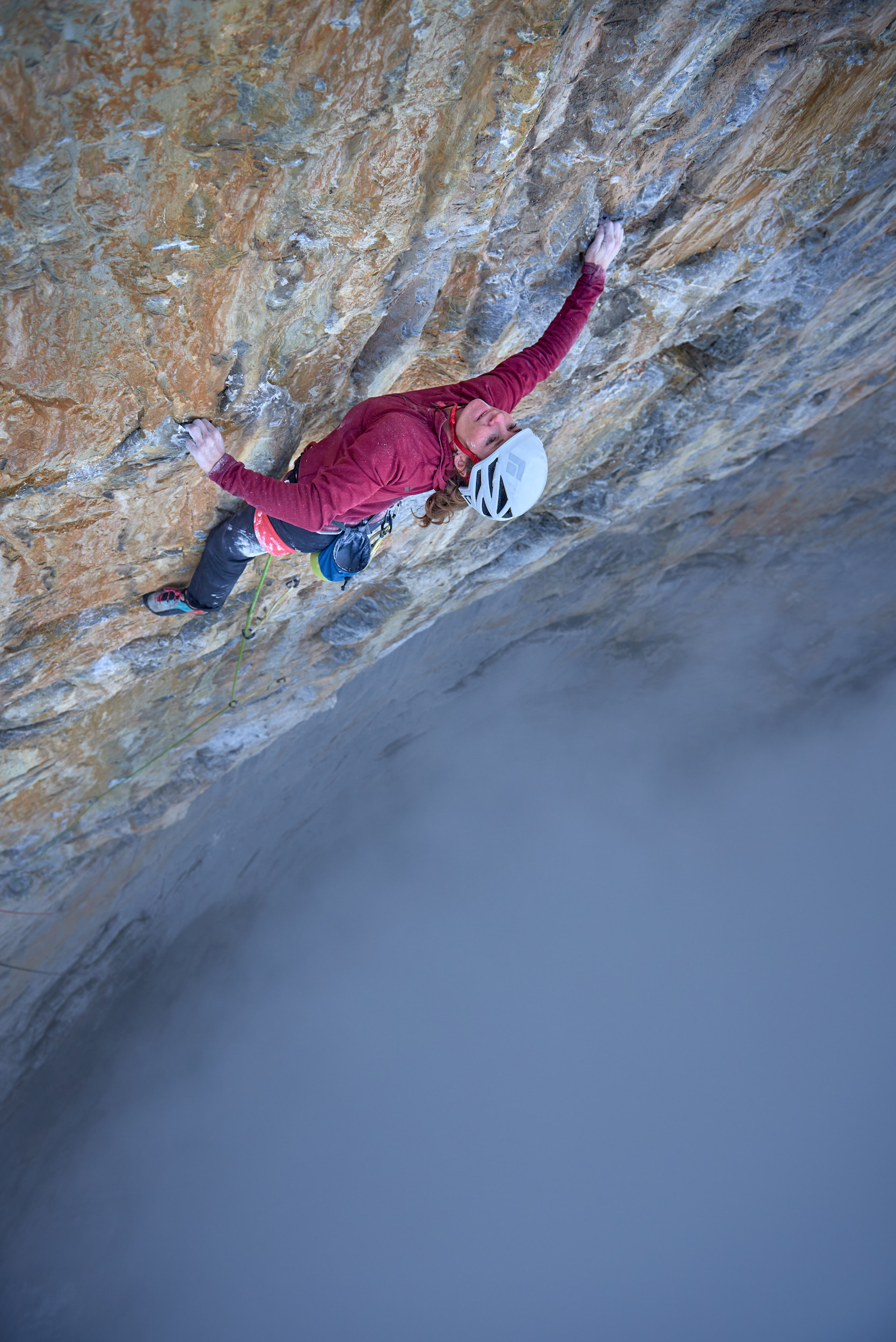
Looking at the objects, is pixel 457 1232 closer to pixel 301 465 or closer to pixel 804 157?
pixel 301 465

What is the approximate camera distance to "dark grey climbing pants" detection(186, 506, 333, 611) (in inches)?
94.9

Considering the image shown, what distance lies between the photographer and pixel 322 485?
1.94 metres

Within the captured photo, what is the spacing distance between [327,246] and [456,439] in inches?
23.0

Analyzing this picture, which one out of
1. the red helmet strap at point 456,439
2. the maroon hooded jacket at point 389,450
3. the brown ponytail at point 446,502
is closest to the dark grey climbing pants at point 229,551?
the maroon hooded jacket at point 389,450

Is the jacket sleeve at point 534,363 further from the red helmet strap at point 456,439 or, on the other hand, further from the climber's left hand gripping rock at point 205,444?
the climber's left hand gripping rock at point 205,444

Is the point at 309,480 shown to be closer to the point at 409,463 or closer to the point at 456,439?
the point at 409,463

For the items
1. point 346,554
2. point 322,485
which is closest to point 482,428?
point 322,485

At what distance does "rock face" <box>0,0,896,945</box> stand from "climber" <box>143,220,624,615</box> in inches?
5.2

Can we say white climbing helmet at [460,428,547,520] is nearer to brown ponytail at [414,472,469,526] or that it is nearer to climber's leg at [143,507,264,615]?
brown ponytail at [414,472,469,526]

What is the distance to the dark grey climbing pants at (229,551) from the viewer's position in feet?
7.91

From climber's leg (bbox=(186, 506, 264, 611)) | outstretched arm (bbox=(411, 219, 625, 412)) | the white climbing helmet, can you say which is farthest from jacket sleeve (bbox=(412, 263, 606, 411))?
climber's leg (bbox=(186, 506, 264, 611))

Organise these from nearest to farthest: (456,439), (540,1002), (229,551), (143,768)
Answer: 1. (456,439)
2. (229,551)
3. (143,768)
4. (540,1002)

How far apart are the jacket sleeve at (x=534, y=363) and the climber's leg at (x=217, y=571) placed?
743 mm

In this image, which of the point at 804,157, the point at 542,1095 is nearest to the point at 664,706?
the point at 542,1095
